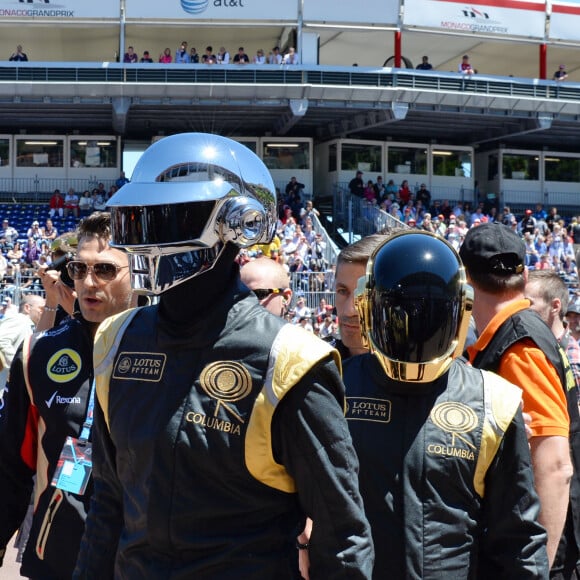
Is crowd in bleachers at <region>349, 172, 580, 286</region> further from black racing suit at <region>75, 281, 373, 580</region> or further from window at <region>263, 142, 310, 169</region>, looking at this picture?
black racing suit at <region>75, 281, 373, 580</region>

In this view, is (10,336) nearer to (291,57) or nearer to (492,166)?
(291,57)

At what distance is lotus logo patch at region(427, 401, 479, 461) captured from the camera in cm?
246

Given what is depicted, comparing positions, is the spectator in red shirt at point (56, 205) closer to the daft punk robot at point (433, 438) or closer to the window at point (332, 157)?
the window at point (332, 157)

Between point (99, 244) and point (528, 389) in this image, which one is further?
point (99, 244)

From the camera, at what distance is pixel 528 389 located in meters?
2.88

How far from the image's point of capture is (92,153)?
107 ft

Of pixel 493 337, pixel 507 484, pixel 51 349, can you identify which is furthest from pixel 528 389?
pixel 51 349

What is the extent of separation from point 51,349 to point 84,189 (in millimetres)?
29405

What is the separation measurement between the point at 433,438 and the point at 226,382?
0.66 m

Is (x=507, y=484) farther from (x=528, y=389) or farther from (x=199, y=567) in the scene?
(x=199, y=567)

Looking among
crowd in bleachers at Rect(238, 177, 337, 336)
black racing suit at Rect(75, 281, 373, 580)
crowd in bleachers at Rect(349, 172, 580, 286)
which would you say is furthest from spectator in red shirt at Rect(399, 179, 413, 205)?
black racing suit at Rect(75, 281, 373, 580)

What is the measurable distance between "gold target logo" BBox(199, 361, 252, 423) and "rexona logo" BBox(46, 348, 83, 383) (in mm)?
1257

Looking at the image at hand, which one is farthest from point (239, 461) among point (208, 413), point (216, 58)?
point (216, 58)

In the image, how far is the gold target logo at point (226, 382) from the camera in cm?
208
